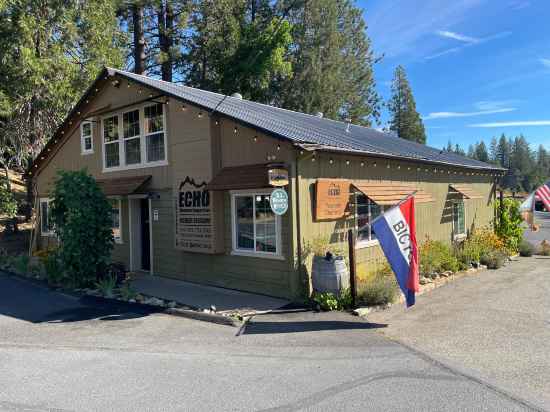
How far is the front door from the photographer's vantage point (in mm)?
13305

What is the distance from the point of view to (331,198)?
9.80 metres

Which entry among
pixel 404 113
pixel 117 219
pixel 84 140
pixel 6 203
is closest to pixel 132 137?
pixel 117 219

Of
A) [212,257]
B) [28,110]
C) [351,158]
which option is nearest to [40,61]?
[28,110]

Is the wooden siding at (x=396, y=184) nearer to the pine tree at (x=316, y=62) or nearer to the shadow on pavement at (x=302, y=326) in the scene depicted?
the shadow on pavement at (x=302, y=326)

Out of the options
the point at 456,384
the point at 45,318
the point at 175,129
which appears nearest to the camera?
the point at 456,384

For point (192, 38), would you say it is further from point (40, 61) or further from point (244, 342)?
point (244, 342)

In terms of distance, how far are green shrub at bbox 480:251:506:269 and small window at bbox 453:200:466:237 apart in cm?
A: 223

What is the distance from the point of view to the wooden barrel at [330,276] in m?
8.71

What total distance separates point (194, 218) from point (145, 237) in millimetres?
3258

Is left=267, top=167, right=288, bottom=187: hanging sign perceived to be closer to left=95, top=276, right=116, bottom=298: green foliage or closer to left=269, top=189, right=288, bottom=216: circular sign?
left=269, top=189, right=288, bottom=216: circular sign

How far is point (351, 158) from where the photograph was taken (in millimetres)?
10500

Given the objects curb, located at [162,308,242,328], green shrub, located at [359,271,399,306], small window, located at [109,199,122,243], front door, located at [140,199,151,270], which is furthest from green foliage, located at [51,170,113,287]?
green shrub, located at [359,271,399,306]

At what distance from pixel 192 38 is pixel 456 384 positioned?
2501 centimetres

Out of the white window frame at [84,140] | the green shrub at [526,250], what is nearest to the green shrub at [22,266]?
the white window frame at [84,140]
